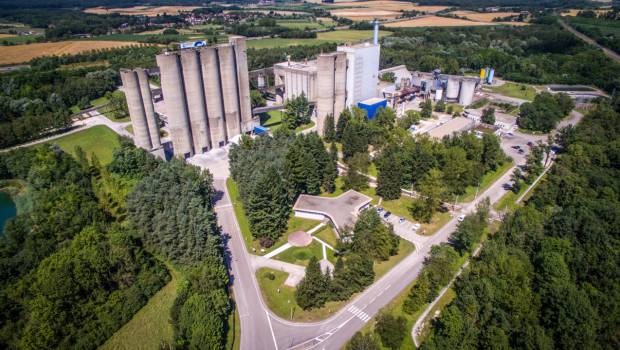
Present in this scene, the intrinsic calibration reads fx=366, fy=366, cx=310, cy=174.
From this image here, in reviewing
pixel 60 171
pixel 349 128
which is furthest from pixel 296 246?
pixel 60 171

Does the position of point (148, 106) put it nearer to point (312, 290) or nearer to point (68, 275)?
point (68, 275)

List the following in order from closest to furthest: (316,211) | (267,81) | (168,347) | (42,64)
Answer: (168,347)
(316,211)
(267,81)
(42,64)

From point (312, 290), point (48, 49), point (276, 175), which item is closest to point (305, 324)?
point (312, 290)

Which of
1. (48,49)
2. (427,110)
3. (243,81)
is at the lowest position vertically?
(427,110)

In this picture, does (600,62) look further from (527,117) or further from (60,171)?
(60,171)

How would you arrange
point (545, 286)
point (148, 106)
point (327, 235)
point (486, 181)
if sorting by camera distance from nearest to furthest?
point (545, 286)
point (327, 235)
point (486, 181)
point (148, 106)

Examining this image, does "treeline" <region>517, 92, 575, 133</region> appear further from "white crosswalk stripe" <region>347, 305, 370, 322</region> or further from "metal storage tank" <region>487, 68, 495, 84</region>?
"white crosswalk stripe" <region>347, 305, 370, 322</region>
